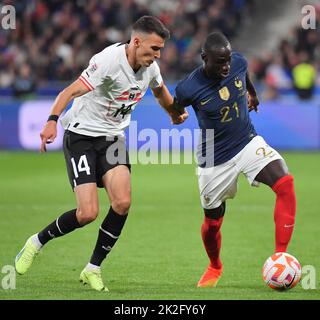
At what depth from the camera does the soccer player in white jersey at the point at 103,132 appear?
286 inches

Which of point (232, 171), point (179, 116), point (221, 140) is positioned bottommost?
point (232, 171)

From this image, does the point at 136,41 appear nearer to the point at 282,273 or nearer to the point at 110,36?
the point at 282,273

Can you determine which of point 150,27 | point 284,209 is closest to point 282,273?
point 284,209

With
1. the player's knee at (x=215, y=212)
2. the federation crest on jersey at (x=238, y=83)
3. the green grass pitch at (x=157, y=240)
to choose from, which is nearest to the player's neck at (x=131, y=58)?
the federation crest on jersey at (x=238, y=83)

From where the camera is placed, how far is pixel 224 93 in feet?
24.8

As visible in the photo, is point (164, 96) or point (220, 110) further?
point (164, 96)

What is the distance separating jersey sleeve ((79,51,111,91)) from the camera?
7219 mm

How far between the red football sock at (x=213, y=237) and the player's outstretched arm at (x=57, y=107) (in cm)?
171

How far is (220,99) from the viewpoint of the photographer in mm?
7543

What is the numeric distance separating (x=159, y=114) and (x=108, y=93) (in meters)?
12.2

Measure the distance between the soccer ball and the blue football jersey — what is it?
44.0 inches

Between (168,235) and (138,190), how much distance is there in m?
Result: 4.25
